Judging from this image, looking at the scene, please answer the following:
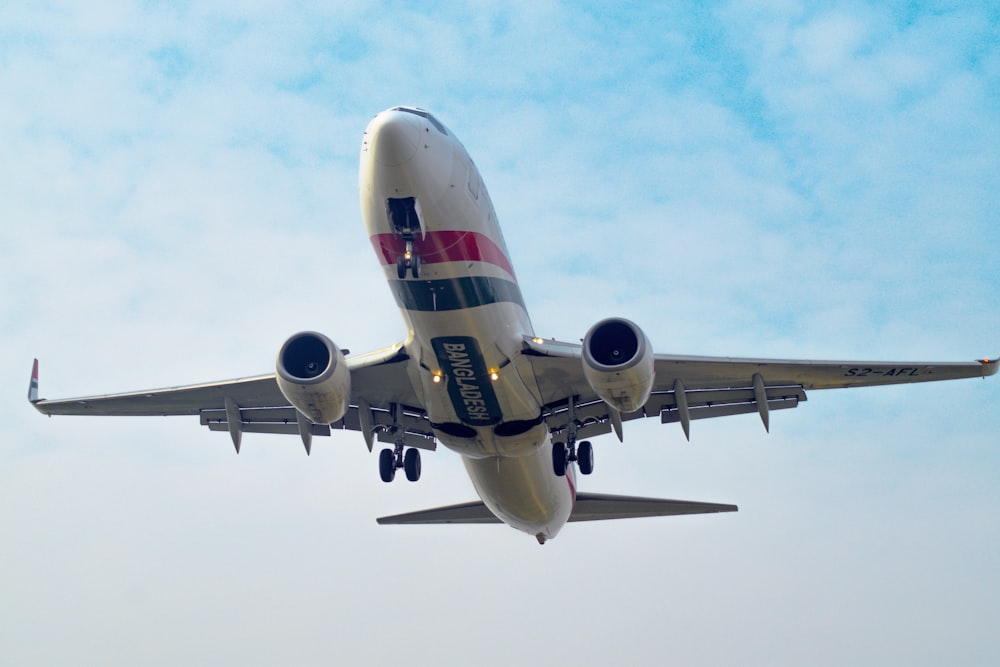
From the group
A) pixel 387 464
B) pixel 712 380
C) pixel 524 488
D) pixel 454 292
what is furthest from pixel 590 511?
pixel 454 292

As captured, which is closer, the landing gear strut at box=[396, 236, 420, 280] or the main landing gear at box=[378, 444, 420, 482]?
the landing gear strut at box=[396, 236, 420, 280]

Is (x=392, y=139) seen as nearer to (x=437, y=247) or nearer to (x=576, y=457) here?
(x=437, y=247)

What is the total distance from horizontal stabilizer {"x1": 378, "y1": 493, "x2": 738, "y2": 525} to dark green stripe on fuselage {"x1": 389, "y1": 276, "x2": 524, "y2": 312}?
33.8 ft

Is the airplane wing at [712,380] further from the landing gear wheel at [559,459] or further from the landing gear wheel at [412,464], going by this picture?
the landing gear wheel at [412,464]

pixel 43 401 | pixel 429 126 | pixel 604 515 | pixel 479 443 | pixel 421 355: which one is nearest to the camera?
pixel 429 126

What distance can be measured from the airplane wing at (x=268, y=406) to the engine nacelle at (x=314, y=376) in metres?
1.54

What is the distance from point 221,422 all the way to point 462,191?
9923 mm

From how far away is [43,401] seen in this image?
24.0 m

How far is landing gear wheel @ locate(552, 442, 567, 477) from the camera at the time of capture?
2289 centimetres

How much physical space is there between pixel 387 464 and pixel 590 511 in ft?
23.9


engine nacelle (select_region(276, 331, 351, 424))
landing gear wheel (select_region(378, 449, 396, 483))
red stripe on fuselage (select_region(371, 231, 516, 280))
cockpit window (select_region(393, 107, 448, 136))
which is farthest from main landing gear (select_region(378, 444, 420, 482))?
cockpit window (select_region(393, 107, 448, 136))

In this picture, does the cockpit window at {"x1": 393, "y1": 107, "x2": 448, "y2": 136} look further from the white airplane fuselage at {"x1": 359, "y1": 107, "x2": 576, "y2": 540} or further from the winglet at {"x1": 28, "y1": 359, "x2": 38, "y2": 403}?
the winglet at {"x1": 28, "y1": 359, "x2": 38, "y2": 403}

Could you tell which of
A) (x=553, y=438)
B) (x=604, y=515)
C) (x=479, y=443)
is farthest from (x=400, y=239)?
(x=604, y=515)

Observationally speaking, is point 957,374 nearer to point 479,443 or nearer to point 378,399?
point 479,443
